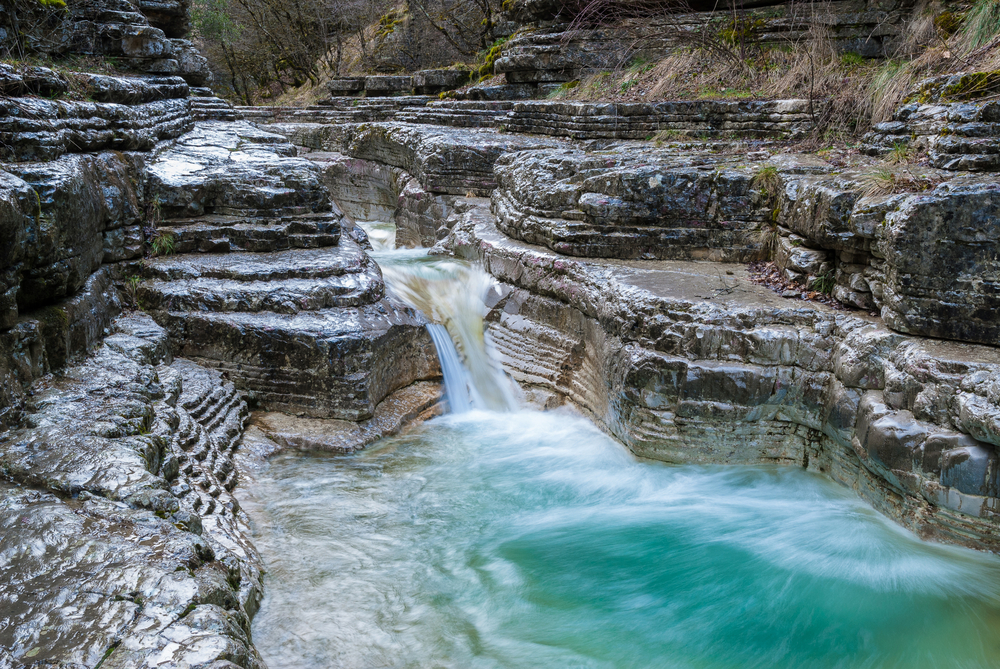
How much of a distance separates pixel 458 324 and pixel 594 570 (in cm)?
307

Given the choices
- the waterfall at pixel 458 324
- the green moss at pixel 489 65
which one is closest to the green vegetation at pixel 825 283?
the waterfall at pixel 458 324

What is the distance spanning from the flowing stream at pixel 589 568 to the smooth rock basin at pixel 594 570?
0.04ft

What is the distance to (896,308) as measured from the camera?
14.3 ft

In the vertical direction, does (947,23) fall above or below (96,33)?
below

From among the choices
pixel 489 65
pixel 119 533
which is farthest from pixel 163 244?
pixel 489 65

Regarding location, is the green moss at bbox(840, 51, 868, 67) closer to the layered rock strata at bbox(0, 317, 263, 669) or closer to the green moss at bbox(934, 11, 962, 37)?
the green moss at bbox(934, 11, 962, 37)

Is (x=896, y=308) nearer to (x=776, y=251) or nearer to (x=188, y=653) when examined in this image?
(x=776, y=251)

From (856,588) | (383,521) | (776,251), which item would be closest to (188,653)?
(383,521)

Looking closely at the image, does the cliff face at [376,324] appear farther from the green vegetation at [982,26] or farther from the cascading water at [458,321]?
the green vegetation at [982,26]

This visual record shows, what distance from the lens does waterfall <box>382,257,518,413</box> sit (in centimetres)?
625

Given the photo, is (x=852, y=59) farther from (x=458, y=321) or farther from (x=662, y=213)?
(x=458, y=321)

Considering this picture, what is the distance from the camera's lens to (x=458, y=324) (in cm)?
666

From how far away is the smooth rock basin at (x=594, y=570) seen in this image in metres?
3.52

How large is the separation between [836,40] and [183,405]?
8.15m
